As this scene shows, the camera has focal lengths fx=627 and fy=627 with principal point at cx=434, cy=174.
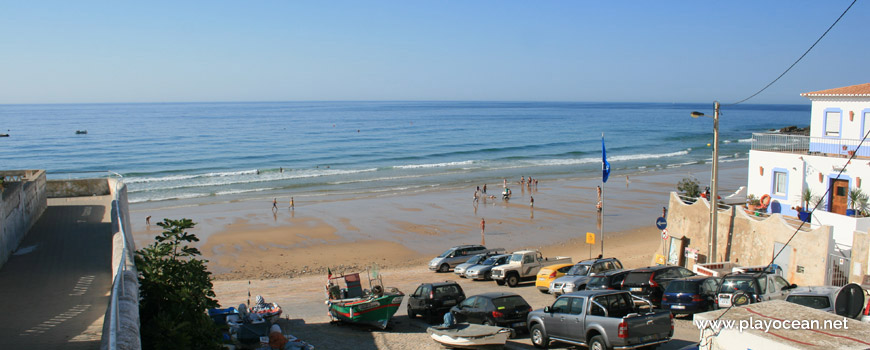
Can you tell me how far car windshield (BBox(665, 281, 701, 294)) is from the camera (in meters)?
14.8

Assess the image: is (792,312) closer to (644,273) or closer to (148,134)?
(644,273)

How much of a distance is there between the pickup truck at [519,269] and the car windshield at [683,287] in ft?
23.7

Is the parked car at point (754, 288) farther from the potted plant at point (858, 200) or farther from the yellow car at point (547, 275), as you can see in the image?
the yellow car at point (547, 275)

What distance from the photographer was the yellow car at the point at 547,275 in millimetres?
20062

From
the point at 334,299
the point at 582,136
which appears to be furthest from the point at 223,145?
the point at 334,299

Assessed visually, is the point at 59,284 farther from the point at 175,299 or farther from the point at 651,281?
the point at 651,281

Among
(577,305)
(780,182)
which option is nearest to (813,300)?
(577,305)

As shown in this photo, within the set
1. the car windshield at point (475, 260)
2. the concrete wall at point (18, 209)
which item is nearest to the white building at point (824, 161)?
the car windshield at point (475, 260)

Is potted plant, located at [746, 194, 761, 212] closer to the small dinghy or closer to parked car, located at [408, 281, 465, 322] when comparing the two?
parked car, located at [408, 281, 465, 322]

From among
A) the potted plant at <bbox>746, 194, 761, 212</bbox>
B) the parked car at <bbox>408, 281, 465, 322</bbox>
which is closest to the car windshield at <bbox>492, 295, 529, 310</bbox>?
the parked car at <bbox>408, 281, 465, 322</bbox>

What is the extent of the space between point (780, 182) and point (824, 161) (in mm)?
1992

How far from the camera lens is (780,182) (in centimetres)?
2173

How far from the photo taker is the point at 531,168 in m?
67.8

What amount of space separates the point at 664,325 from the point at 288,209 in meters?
34.7
